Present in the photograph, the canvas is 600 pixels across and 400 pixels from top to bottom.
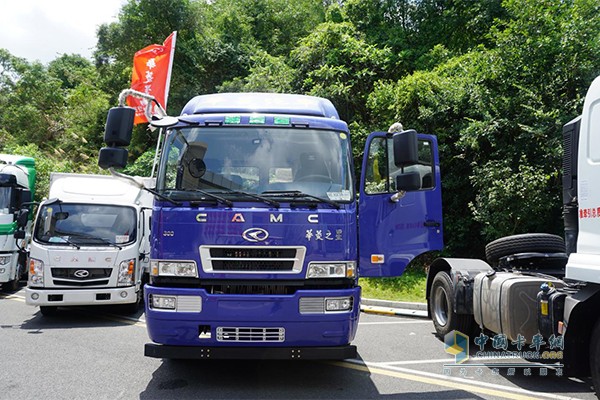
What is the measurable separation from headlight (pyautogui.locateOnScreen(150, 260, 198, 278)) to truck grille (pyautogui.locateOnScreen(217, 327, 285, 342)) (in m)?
0.60

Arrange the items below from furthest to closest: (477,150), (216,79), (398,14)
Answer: (216,79) < (398,14) < (477,150)

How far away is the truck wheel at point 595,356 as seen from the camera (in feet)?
14.0

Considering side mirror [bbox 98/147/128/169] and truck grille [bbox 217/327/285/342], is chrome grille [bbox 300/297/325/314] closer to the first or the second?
truck grille [bbox 217/327/285/342]

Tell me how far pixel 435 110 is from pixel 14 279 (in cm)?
1157

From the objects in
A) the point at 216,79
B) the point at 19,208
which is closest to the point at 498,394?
the point at 19,208

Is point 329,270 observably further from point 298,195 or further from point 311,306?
point 298,195

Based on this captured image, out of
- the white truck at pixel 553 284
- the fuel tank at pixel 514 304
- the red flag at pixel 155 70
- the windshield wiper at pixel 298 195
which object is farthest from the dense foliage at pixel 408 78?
the windshield wiper at pixel 298 195

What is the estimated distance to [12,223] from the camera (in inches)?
478

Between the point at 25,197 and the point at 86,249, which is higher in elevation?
the point at 25,197

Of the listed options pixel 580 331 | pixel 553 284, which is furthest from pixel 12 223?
pixel 580 331

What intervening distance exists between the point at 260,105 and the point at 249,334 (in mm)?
2552

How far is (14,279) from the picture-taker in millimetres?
12758

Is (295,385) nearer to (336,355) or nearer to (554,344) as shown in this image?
(336,355)

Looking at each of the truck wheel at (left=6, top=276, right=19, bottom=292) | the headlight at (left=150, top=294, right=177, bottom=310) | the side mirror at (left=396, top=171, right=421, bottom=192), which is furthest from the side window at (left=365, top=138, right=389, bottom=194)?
the truck wheel at (left=6, top=276, right=19, bottom=292)
